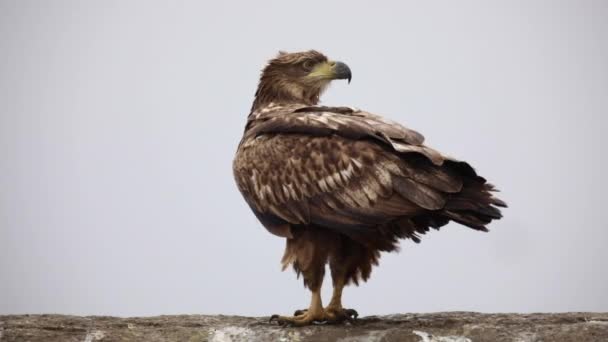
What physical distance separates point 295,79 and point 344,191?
8.33 ft

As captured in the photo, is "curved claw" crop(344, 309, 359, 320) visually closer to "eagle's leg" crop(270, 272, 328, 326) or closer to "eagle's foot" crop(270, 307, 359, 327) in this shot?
"eagle's foot" crop(270, 307, 359, 327)

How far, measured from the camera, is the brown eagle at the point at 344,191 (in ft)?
24.7

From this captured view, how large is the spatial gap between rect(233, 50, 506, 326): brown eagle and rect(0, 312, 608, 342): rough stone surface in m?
0.39

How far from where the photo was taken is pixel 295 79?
10266 mm

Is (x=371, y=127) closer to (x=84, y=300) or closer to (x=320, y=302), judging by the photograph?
(x=320, y=302)

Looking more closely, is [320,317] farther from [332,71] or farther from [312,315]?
[332,71]

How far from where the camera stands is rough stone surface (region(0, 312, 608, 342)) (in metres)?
7.22

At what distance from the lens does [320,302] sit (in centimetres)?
830

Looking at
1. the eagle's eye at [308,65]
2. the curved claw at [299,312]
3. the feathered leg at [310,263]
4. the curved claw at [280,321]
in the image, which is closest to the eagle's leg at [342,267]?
the feathered leg at [310,263]

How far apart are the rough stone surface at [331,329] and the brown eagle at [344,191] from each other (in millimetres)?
394

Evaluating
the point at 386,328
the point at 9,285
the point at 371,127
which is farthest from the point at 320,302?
the point at 9,285

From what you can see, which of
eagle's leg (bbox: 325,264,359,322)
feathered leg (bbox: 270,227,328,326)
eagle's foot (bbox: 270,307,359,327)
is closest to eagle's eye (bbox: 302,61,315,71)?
feathered leg (bbox: 270,227,328,326)

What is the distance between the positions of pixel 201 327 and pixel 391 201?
1.78 meters

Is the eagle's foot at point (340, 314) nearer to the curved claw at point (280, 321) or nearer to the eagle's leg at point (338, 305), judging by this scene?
the eagle's leg at point (338, 305)
